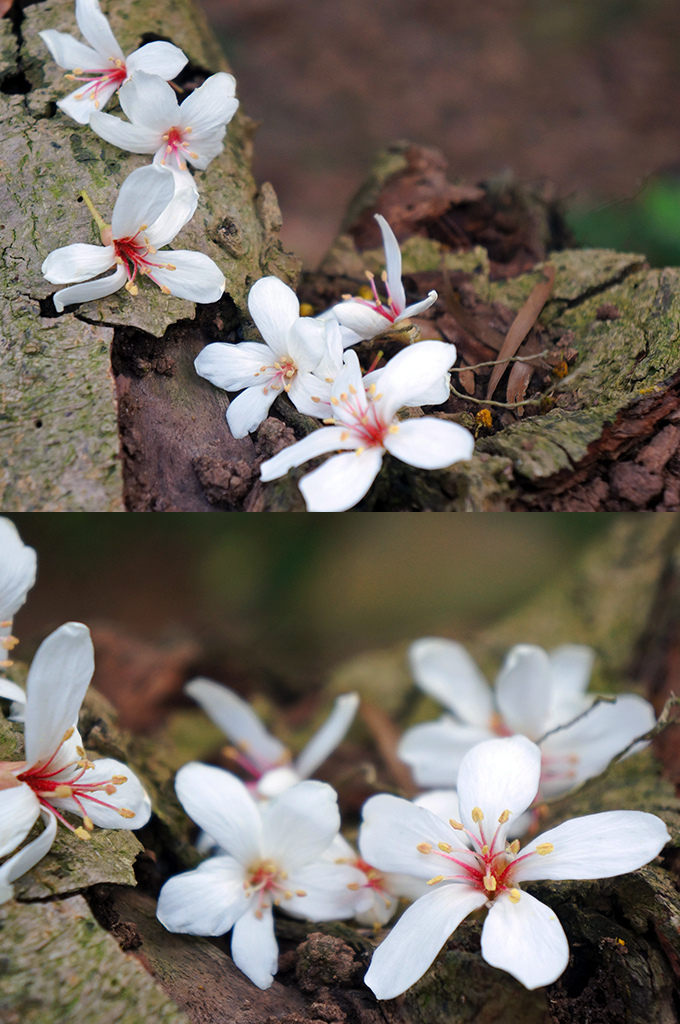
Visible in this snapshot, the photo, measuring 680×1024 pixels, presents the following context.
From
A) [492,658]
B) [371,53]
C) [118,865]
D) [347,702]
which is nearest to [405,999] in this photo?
[118,865]

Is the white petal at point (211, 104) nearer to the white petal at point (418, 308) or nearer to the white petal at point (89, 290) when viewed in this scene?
the white petal at point (89, 290)

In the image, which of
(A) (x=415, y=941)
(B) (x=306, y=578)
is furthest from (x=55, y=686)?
(B) (x=306, y=578)

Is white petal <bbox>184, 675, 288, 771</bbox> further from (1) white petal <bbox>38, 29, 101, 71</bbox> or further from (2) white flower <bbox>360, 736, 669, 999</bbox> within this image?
(1) white petal <bbox>38, 29, 101, 71</bbox>

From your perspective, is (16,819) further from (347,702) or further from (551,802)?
(551,802)

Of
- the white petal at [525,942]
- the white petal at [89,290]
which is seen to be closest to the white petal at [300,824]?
the white petal at [525,942]

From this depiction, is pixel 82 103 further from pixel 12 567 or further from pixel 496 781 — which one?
pixel 496 781

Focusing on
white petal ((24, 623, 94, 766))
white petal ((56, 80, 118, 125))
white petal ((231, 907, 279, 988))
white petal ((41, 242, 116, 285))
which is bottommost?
white petal ((231, 907, 279, 988))

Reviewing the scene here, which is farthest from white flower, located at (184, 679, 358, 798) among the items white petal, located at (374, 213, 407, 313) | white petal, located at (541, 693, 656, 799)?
white petal, located at (374, 213, 407, 313)
